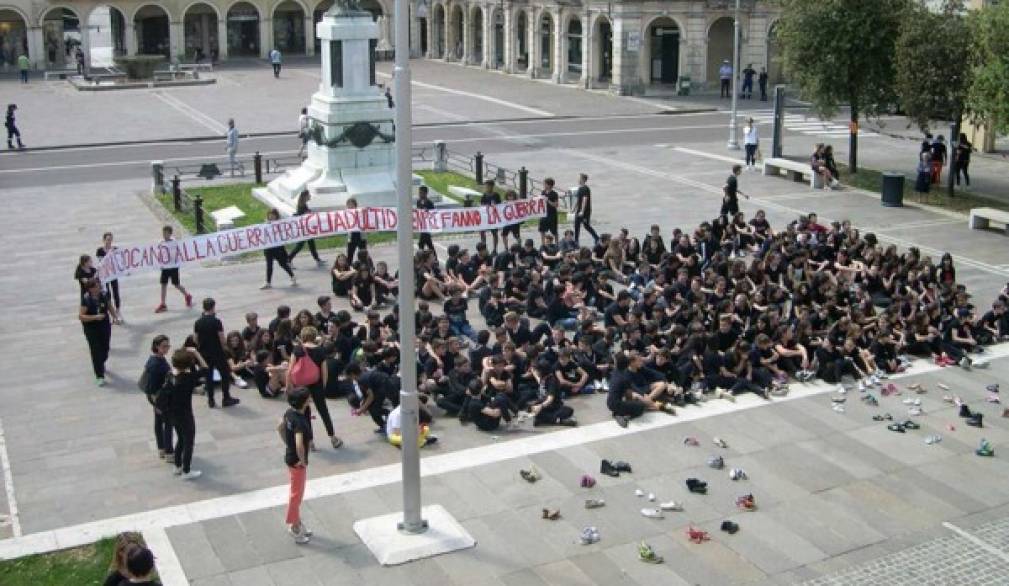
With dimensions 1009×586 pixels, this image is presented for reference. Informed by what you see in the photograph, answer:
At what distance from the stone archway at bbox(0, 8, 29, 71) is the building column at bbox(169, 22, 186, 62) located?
317 inches

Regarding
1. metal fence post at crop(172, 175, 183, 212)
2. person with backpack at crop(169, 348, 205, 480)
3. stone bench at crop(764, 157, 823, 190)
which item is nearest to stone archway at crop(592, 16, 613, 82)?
stone bench at crop(764, 157, 823, 190)

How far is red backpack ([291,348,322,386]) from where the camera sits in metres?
14.1

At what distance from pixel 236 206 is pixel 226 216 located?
259 centimetres

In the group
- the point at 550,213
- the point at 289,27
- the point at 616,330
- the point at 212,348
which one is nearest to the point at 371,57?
the point at 550,213

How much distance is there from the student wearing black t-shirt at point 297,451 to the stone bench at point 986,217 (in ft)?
66.9

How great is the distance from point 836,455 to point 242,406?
7.80 meters

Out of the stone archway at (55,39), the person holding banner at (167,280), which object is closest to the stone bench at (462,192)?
the person holding banner at (167,280)

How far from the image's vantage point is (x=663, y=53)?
58.9m

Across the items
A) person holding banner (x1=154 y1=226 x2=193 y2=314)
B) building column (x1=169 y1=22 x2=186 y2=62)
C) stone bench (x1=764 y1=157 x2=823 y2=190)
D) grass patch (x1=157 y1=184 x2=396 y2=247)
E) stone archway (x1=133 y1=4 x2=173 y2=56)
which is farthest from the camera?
stone archway (x1=133 y1=4 x2=173 y2=56)

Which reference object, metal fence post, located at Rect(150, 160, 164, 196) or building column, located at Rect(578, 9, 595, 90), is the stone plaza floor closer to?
metal fence post, located at Rect(150, 160, 164, 196)

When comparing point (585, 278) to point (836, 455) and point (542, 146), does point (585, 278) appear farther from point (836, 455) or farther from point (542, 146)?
point (542, 146)

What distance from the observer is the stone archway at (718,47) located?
57.8 m

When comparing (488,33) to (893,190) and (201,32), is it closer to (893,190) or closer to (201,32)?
(201,32)

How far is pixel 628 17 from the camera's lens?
53656 mm
